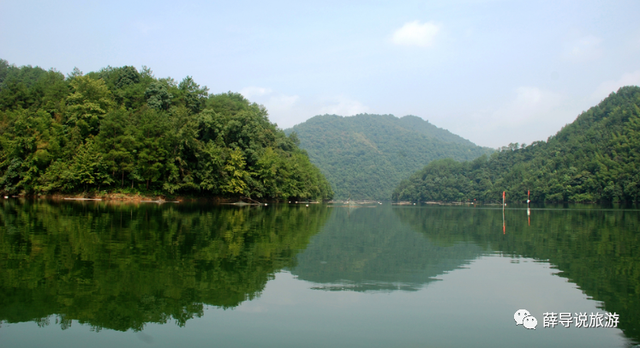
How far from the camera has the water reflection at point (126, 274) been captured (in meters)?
7.76

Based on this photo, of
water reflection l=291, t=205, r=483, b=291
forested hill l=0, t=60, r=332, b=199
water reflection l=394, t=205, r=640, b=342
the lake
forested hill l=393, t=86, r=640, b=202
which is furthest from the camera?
forested hill l=393, t=86, r=640, b=202

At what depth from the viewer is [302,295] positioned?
31.3ft

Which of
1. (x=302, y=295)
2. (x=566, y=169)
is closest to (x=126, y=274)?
(x=302, y=295)

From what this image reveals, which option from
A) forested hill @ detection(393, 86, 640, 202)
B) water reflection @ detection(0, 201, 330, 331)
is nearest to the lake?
water reflection @ detection(0, 201, 330, 331)

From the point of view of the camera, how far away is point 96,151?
187ft

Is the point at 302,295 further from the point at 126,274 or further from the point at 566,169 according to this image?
the point at 566,169

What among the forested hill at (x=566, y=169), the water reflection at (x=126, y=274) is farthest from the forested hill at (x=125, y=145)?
the forested hill at (x=566, y=169)

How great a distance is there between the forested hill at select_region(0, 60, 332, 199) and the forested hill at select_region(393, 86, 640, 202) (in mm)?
87344

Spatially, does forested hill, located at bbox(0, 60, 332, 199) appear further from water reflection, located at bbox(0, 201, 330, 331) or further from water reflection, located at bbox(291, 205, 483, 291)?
water reflection, located at bbox(291, 205, 483, 291)

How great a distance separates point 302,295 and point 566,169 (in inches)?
5447

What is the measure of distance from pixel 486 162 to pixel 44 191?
164 m

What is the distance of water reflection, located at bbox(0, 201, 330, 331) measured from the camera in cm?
776

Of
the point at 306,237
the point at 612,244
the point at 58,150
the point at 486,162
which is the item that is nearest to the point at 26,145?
the point at 58,150

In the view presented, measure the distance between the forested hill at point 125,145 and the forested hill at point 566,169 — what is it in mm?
87344
